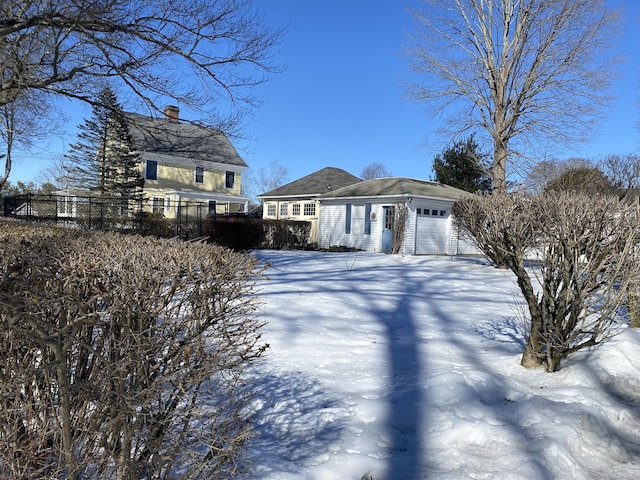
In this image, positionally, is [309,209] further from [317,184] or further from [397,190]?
[397,190]

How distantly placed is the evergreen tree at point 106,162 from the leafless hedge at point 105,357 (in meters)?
A: 29.3

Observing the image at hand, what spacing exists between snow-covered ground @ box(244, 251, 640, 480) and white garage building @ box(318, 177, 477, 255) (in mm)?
12092

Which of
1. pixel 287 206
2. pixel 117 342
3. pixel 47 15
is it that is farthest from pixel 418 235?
pixel 117 342

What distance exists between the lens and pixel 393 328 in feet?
20.1

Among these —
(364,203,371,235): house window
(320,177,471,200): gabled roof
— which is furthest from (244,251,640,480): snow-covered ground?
(364,203,371,235): house window

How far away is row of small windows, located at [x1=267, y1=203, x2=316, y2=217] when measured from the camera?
81.8ft

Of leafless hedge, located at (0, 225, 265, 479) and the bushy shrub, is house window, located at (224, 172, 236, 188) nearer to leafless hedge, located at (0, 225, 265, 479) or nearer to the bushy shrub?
the bushy shrub

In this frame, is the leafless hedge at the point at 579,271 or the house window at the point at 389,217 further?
the house window at the point at 389,217

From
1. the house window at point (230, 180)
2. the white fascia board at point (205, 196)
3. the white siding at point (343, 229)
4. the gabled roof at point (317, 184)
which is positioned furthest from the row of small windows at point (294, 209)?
the house window at point (230, 180)

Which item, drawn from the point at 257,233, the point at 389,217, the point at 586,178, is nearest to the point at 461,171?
the point at 586,178

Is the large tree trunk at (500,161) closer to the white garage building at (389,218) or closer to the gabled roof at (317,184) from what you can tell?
the white garage building at (389,218)

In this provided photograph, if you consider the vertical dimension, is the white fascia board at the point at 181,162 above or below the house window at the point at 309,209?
above

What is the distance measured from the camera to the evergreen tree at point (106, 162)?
29.8 metres

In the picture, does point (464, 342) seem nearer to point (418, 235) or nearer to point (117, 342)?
point (117, 342)
